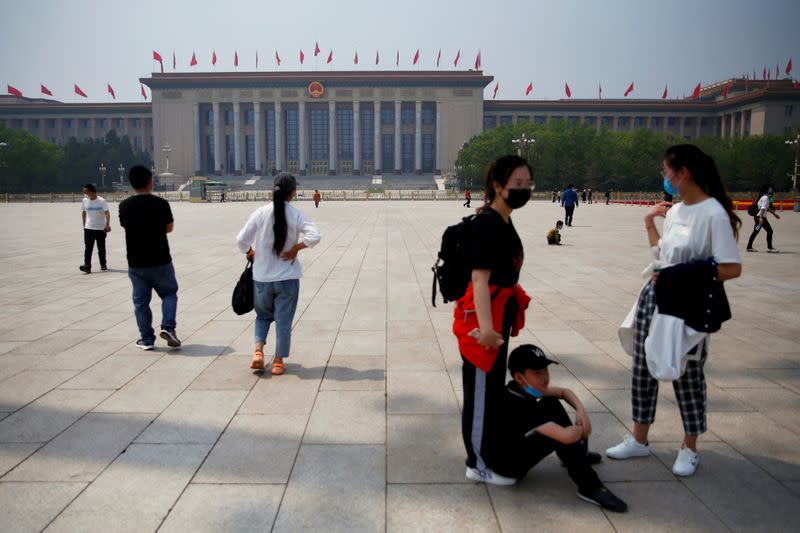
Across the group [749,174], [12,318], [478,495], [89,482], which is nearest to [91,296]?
[12,318]

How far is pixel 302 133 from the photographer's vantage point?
96625mm

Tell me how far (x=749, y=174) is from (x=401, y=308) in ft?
237

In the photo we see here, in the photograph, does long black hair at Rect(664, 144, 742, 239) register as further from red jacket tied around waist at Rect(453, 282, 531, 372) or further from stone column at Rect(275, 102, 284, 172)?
stone column at Rect(275, 102, 284, 172)

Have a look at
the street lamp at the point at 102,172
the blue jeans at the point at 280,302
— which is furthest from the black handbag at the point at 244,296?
the street lamp at the point at 102,172

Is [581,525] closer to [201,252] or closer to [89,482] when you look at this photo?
[89,482]

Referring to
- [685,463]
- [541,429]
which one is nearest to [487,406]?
[541,429]

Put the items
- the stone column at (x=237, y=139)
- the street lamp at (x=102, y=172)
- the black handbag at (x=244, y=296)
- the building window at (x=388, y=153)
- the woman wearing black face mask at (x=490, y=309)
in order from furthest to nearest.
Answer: the building window at (x=388, y=153) → the stone column at (x=237, y=139) → the street lamp at (x=102, y=172) → the black handbag at (x=244, y=296) → the woman wearing black face mask at (x=490, y=309)

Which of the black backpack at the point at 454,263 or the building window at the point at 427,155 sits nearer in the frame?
the black backpack at the point at 454,263

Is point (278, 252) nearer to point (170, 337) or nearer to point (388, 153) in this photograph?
point (170, 337)

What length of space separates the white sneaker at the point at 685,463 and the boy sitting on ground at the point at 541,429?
2.01ft

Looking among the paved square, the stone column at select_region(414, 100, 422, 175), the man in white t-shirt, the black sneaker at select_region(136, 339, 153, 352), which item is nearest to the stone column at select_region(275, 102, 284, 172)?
the stone column at select_region(414, 100, 422, 175)

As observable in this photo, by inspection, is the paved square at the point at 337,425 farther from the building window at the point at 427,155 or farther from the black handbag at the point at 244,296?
the building window at the point at 427,155

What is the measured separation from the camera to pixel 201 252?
15.8 metres

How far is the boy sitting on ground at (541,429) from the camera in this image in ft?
11.1
